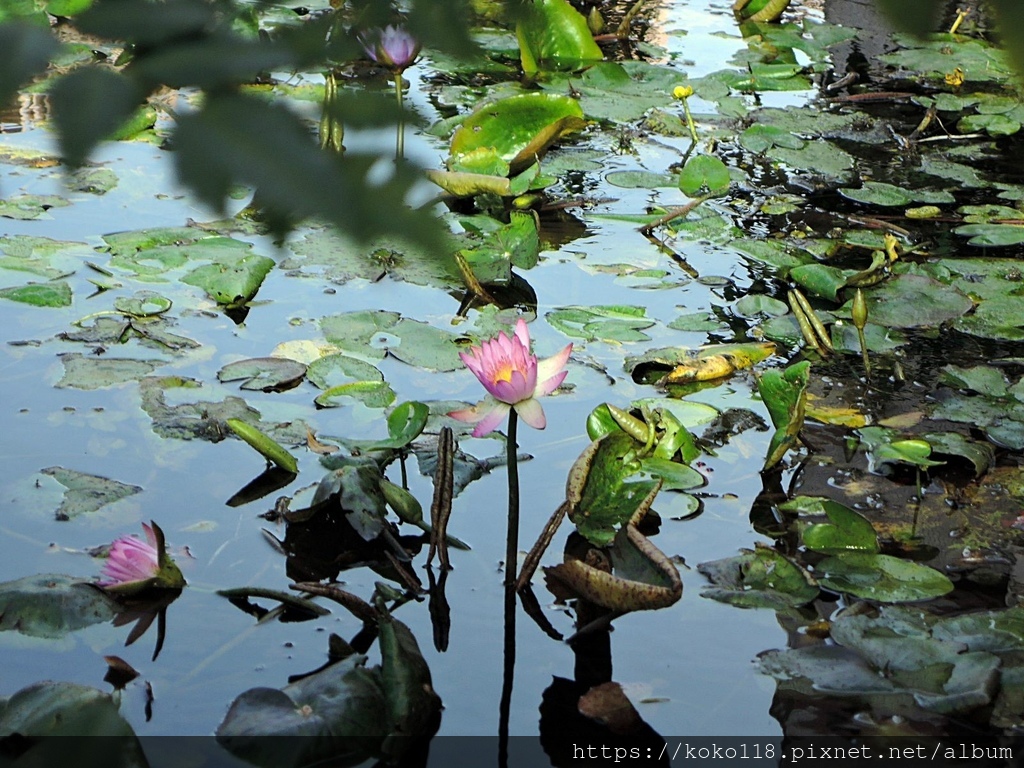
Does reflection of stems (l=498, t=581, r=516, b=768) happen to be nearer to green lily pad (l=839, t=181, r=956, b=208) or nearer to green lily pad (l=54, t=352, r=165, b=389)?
green lily pad (l=54, t=352, r=165, b=389)

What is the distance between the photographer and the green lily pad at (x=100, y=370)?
1.76 m

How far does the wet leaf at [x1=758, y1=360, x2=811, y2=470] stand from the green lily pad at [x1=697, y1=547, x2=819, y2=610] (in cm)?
20

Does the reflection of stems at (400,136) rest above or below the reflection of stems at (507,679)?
above

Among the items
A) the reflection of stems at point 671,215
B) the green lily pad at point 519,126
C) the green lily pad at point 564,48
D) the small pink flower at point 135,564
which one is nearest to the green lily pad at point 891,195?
the reflection of stems at point 671,215

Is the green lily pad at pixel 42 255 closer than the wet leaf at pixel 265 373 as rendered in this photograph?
No

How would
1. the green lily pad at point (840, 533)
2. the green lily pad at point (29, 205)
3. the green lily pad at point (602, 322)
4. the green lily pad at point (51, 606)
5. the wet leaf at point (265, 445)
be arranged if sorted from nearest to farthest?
1. the green lily pad at point (51, 606)
2. the green lily pad at point (840, 533)
3. the wet leaf at point (265, 445)
4. the green lily pad at point (602, 322)
5. the green lily pad at point (29, 205)

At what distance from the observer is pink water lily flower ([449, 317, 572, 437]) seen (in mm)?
1236

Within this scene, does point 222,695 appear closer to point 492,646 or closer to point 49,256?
point 492,646

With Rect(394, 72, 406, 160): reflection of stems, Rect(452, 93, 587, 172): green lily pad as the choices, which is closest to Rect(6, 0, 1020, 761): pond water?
Rect(394, 72, 406, 160): reflection of stems

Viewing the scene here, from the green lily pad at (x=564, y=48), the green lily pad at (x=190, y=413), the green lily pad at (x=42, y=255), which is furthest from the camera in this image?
the green lily pad at (x=564, y=48)

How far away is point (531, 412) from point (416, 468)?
364mm

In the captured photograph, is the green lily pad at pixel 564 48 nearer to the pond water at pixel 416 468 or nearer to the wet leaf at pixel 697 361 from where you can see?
the pond water at pixel 416 468

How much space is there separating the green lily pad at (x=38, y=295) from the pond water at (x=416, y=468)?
0.06 ft

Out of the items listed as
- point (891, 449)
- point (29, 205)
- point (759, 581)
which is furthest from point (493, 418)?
point (29, 205)
